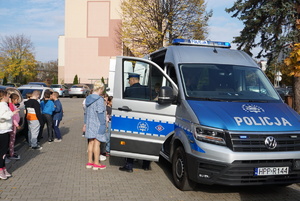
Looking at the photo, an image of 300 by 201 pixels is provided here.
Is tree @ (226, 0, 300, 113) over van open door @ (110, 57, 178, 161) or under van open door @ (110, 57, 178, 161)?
over

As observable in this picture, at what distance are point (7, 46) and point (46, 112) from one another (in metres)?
51.3

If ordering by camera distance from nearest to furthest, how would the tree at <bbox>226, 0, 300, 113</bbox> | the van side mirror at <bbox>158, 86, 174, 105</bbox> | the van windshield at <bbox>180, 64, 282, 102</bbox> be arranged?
the van side mirror at <bbox>158, 86, 174, 105</bbox>, the van windshield at <bbox>180, 64, 282, 102</bbox>, the tree at <bbox>226, 0, 300, 113</bbox>

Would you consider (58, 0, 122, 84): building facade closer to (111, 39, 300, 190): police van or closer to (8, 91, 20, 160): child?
(8, 91, 20, 160): child

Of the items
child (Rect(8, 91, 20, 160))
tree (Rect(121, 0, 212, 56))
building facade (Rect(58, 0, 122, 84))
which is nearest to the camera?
child (Rect(8, 91, 20, 160))

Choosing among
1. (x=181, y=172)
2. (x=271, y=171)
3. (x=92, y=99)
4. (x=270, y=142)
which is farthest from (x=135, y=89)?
(x=271, y=171)

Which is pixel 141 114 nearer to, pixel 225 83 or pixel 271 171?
pixel 225 83

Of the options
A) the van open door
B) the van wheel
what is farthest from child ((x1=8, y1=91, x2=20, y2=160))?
the van wheel

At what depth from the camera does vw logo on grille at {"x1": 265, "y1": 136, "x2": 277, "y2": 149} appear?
5020mm

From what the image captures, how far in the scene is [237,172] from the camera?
195 inches

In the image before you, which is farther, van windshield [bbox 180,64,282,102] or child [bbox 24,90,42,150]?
child [bbox 24,90,42,150]

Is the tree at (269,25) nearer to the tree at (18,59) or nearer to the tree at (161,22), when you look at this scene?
the tree at (161,22)

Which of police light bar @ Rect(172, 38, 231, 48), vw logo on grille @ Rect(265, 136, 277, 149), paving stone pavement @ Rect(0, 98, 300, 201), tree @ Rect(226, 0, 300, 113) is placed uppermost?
tree @ Rect(226, 0, 300, 113)

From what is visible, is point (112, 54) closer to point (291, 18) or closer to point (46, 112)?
point (291, 18)

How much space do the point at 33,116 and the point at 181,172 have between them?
4.75m
